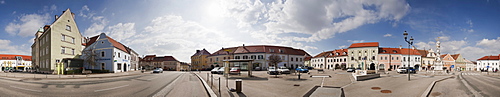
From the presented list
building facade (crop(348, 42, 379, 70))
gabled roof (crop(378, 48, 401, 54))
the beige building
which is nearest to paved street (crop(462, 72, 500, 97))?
building facade (crop(348, 42, 379, 70))

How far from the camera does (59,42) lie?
3722cm

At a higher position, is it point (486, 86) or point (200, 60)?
point (486, 86)

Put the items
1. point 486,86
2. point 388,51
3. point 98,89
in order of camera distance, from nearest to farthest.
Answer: point 98,89 → point 486,86 → point 388,51

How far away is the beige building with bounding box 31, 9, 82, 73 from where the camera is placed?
35.9 m

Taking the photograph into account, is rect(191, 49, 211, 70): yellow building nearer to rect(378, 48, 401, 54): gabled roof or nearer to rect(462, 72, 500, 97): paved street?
rect(378, 48, 401, 54): gabled roof

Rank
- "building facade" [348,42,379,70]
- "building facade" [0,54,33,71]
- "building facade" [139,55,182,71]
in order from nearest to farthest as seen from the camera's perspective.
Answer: "building facade" [348,42,379,70] < "building facade" [0,54,33,71] < "building facade" [139,55,182,71]

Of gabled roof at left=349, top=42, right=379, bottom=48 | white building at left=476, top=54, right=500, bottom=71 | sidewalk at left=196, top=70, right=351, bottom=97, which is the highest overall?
gabled roof at left=349, top=42, right=379, bottom=48

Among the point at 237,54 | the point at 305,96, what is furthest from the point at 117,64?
the point at 305,96

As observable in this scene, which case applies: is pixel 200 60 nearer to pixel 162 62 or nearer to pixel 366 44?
pixel 162 62

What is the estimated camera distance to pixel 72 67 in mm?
38250

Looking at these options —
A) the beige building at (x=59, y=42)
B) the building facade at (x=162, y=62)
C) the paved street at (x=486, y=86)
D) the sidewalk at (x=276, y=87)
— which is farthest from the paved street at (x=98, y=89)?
the building facade at (x=162, y=62)

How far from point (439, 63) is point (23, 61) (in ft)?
448

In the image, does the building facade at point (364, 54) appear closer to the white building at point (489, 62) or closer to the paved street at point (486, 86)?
the white building at point (489, 62)

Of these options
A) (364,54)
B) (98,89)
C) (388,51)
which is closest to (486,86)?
(98,89)
